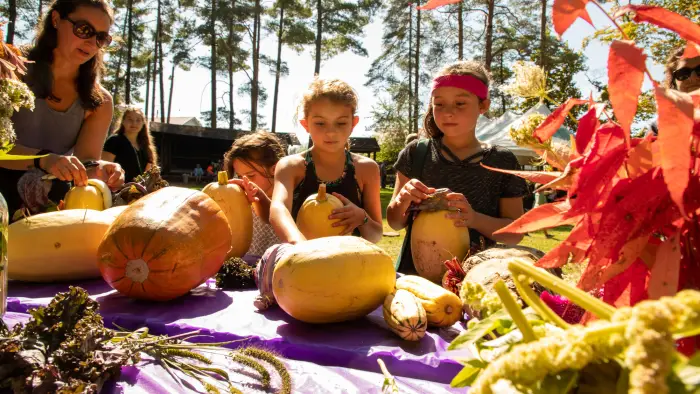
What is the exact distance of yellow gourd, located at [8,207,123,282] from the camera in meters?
1.90

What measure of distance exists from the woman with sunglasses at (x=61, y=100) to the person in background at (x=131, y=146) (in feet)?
5.98

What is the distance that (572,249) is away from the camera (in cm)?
62

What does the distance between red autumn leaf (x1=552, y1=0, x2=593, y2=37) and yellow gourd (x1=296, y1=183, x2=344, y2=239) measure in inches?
66.9

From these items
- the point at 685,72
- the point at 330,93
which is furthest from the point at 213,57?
the point at 685,72

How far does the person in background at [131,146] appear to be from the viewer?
5270mm

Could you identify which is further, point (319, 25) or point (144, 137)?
point (319, 25)

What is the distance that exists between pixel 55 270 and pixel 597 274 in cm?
210

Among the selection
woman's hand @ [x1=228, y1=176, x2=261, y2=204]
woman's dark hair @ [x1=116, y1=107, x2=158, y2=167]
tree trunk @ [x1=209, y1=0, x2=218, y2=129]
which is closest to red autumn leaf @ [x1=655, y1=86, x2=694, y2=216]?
woman's hand @ [x1=228, y1=176, x2=261, y2=204]

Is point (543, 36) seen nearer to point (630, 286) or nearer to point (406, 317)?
point (406, 317)

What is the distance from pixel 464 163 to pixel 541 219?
2.18m

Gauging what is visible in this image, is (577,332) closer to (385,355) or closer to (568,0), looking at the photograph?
(568,0)

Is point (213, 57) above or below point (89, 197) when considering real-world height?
above

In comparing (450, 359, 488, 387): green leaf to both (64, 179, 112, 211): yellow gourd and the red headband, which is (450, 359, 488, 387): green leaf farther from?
(64, 179, 112, 211): yellow gourd

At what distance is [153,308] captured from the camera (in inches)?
65.5
